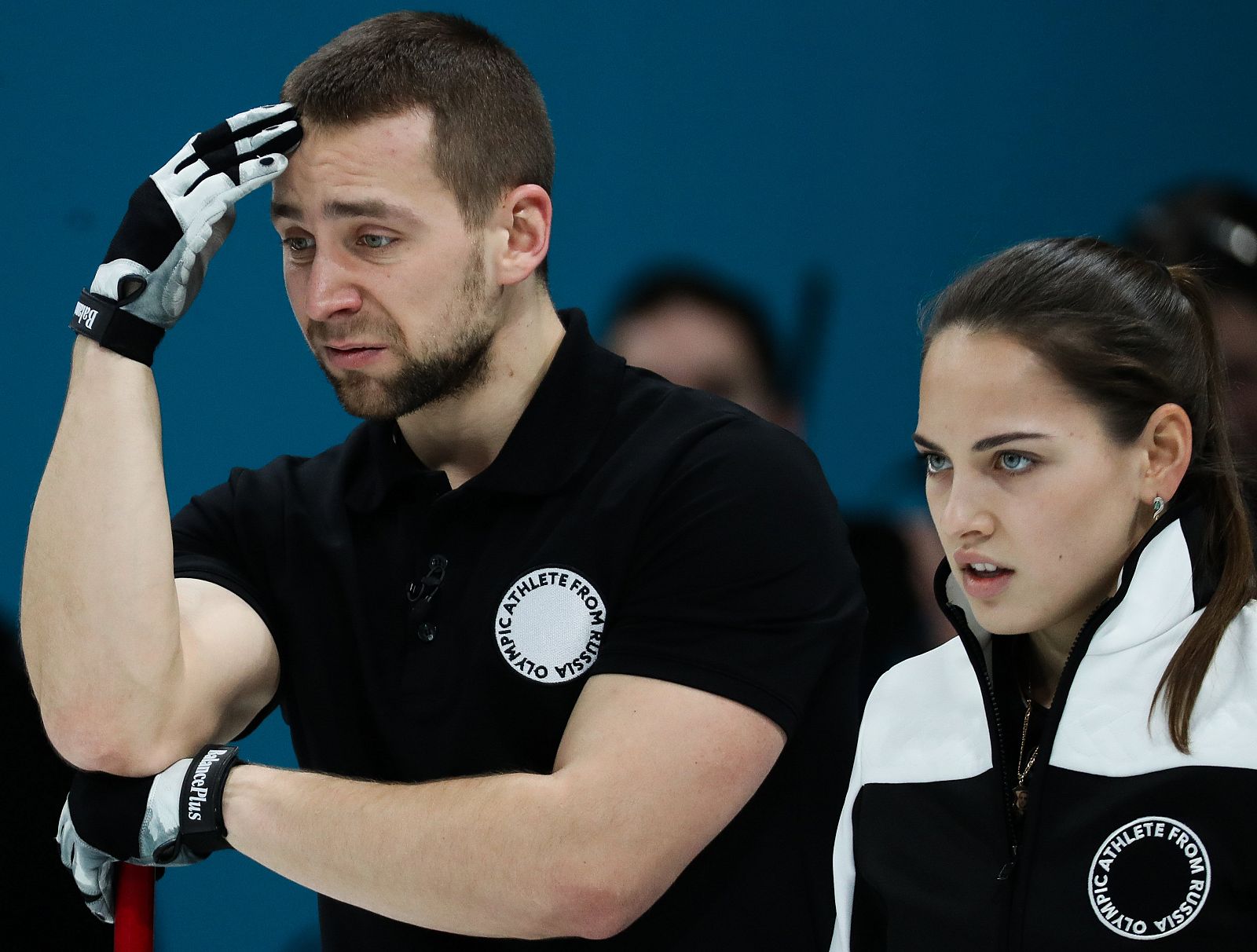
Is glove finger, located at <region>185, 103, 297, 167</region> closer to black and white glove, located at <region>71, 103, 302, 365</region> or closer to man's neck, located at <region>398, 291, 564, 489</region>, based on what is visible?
black and white glove, located at <region>71, 103, 302, 365</region>

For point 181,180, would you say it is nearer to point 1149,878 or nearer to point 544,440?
point 544,440

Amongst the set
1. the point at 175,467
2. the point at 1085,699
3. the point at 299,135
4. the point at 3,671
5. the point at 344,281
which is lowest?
the point at 3,671

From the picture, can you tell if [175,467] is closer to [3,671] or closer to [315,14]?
[3,671]

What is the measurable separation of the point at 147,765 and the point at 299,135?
0.66 meters

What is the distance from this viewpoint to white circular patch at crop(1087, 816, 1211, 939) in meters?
1.05

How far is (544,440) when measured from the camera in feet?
5.05

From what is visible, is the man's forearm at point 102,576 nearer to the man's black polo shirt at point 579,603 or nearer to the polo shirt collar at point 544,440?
the man's black polo shirt at point 579,603

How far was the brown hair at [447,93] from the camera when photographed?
1.52 metres

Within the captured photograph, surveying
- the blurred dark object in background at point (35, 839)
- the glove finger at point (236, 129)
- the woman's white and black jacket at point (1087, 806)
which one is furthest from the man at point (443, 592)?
the blurred dark object in background at point (35, 839)

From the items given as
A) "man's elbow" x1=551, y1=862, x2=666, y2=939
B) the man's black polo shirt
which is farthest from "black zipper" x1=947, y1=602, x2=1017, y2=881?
"man's elbow" x1=551, y1=862, x2=666, y2=939

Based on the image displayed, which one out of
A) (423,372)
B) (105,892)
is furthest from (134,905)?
(423,372)

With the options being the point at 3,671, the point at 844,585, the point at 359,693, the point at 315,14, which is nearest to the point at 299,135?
the point at 359,693

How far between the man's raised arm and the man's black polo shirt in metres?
0.12

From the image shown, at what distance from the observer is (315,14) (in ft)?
7.72
